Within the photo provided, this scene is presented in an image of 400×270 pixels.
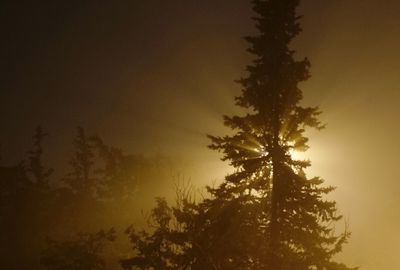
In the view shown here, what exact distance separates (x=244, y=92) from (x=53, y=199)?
3186cm

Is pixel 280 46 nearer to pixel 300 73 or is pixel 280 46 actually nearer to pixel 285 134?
pixel 300 73

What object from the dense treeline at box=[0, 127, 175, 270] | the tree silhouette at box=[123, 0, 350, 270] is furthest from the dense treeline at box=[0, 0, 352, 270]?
the dense treeline at box=[0, 127, 175, 270]

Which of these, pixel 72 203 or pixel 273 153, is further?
pixel 72 203

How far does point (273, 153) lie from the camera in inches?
751

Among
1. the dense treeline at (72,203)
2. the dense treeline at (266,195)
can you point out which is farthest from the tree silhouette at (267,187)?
the dense treeline at (72,203)

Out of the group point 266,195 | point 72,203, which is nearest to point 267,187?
point 266,195

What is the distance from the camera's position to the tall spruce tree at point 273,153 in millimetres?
18688

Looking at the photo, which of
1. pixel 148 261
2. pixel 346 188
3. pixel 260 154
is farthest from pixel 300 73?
pixel 346 188

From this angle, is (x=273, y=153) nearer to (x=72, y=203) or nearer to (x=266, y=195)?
(x=266, y=195)

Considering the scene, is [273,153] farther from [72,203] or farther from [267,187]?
[72,203]

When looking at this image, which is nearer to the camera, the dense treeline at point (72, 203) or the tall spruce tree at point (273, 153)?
the tall spruce tree at point (273, 153)

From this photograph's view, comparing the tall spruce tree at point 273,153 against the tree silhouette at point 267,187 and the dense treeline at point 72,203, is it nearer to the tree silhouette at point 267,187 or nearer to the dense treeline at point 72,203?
the tree silhouette at point 267,187

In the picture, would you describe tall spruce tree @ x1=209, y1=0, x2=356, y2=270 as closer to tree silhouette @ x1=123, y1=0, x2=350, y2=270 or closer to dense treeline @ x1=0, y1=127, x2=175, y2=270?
tree silhouette @ x1=123, y1=0, x2=350, y2=270

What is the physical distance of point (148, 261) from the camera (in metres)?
19.2
